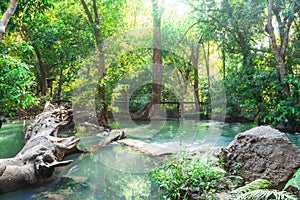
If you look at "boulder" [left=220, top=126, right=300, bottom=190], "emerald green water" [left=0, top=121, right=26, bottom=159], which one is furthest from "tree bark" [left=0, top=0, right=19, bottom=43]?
"boulder" [left=220, top=126, right=300, bottom=190]

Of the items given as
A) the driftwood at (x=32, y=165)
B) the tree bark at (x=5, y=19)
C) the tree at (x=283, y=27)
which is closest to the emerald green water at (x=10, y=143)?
the driftwood at (x=32, y=165)

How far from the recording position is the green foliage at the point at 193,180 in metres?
2.47

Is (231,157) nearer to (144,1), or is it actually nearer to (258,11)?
(258,11)

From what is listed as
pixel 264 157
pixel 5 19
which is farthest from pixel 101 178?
pixel 5 19

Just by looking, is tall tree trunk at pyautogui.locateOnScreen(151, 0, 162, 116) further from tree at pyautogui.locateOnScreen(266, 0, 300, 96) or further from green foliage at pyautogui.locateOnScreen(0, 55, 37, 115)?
green foliage at pyautogui.locateOnScreen(0, 55, 37, 115)

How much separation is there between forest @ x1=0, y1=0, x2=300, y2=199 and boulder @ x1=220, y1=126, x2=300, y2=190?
2916mm

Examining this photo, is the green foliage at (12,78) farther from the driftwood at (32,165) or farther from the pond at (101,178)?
the pond at (101,178)

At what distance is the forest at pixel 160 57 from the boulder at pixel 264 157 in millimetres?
2916

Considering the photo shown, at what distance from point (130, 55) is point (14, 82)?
6.29 metres

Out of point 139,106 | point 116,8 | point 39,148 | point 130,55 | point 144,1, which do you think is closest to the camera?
point 39,148

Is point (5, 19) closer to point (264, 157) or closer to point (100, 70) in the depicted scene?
point (264, 157)

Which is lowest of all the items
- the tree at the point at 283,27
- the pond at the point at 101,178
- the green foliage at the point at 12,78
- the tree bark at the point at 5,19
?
the pond at the point at 101,178

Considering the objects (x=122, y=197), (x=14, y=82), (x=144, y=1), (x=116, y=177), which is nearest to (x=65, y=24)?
(x=144, y=1)

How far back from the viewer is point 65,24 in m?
8.81
